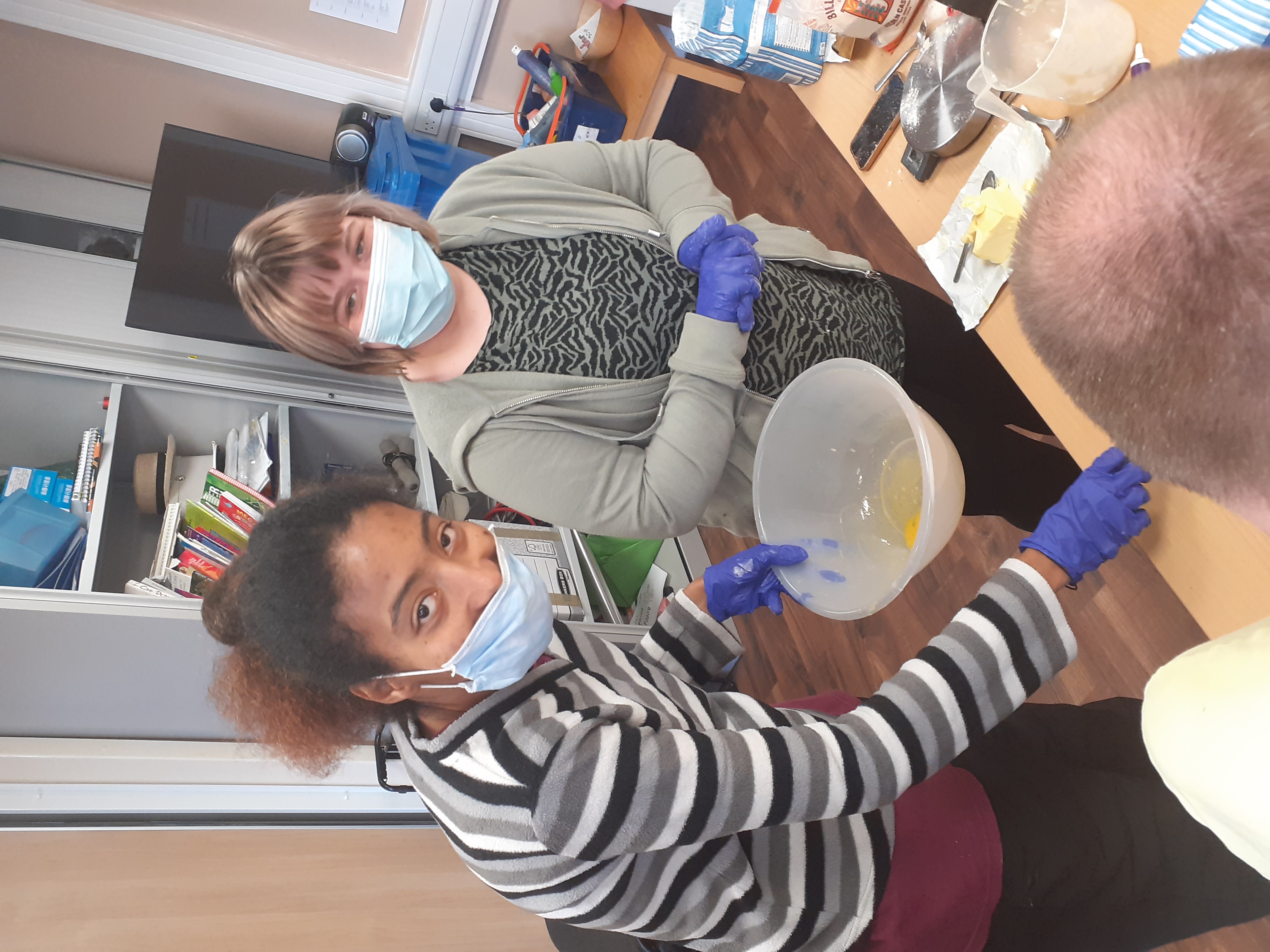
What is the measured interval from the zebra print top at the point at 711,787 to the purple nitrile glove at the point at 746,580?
300 millimetres

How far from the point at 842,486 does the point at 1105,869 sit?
25.4 inches

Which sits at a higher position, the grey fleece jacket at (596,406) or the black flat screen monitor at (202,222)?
the grey fleece jacket at (596,406)

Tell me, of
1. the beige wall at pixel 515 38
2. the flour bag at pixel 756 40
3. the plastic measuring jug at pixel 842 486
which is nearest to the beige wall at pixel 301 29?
the beige wall at pixel 515 38

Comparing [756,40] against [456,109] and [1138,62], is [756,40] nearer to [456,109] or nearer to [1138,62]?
[1138,62]

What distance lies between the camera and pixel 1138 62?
3.02 feet

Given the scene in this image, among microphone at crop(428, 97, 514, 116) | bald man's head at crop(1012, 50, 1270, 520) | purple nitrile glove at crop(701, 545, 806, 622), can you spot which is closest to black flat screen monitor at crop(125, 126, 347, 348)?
microphone at crop(428, 97, 514, 116)

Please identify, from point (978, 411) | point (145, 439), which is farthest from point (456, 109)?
point (978, 411)

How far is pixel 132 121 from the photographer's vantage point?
271 cm

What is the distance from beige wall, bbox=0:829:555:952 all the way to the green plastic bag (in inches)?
38.3

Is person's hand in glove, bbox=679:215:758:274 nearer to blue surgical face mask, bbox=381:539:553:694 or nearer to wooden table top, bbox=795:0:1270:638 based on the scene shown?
wooden table top, bbox=795:0:1270:638

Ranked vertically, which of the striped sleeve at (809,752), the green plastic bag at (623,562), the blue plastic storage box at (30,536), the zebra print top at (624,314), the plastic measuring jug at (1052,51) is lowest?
the green plastic bag at (623,562)

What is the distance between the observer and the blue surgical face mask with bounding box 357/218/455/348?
1155mm

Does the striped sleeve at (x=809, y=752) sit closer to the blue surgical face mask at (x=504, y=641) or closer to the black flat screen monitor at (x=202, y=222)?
the blue surgical face mask at (x=504, y=641)

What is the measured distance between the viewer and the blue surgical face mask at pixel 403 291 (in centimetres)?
116
